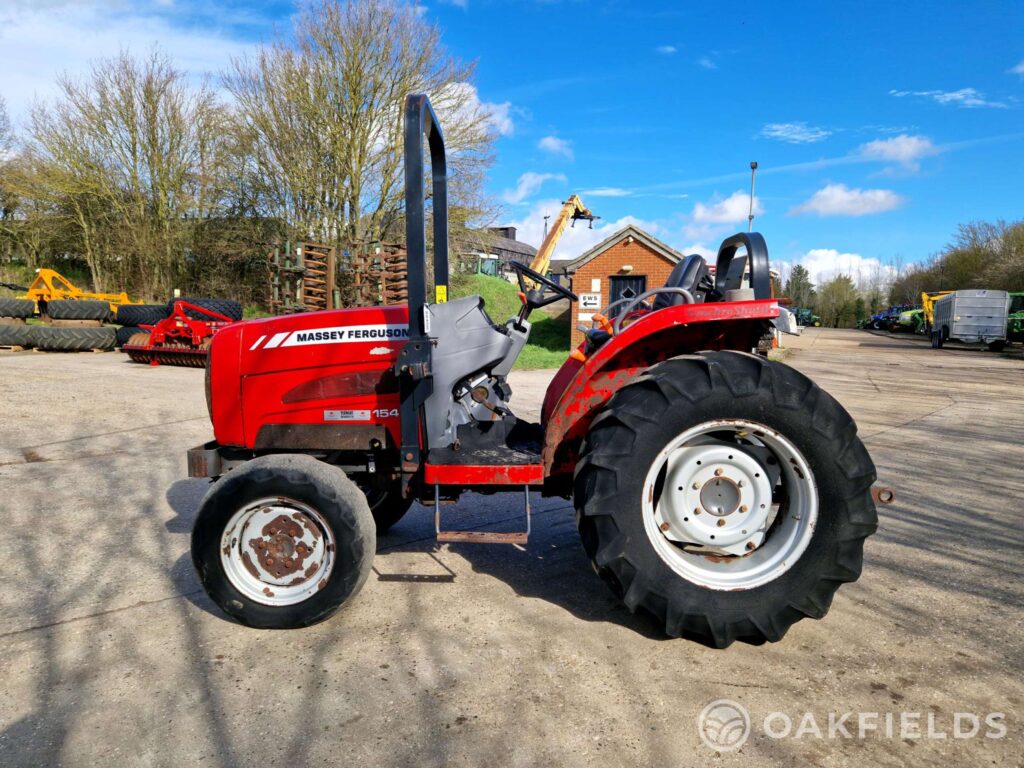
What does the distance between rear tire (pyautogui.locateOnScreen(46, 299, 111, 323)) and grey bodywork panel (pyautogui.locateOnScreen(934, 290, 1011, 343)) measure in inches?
1203

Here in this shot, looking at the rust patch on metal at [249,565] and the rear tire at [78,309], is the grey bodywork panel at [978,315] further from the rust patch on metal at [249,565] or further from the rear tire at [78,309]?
the rear tire at [78,309]

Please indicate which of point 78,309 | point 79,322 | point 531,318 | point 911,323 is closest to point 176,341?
point 78,309

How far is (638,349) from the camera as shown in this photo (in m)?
3.14

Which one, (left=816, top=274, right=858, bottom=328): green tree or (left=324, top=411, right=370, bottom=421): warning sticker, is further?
(left=816, top=274, right=858, bottom=328): green tree

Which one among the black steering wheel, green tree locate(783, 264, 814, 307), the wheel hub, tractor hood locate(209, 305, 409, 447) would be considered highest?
green tree locate(783, 264, 814, 307)

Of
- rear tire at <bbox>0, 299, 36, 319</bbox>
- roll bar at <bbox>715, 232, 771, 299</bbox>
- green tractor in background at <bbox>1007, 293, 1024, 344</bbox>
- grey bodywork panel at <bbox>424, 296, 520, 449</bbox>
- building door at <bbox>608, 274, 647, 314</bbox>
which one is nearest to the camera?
roll bar at <bbox>715, 232, 771, 299</bbox>

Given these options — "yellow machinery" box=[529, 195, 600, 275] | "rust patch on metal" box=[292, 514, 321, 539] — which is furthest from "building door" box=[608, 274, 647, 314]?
"rust patch on metal" box=[292, 514, 321, 539]

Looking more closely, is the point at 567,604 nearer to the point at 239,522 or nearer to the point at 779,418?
the point at 779,418

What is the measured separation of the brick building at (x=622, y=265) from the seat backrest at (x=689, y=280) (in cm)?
1831

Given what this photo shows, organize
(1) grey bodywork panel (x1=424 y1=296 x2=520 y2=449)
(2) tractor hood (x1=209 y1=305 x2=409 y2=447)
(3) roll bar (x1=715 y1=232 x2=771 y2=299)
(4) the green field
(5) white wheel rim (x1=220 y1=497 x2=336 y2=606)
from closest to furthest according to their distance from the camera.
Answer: (5) white wheel rim (x1=220 y1=497 x2=336 y2=606)
(3) roll bar (x1=715 y1=232 x2=771 y2=299)
(1) grey bodywork panel (x1=424 y1=296 x2=520 y2=449)
(2) tractor hood (x1=209 y1=305 x2=409 y2=447)
(4) the green field

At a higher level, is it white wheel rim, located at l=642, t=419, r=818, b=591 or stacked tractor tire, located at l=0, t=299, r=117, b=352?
stacked tractor tire, located at l=0, t=299, r=117, b=352

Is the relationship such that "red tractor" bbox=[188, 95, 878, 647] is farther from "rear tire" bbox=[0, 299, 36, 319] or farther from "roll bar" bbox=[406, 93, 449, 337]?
"rear tire" bbox=[0, 299, 36, 319]

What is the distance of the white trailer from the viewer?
25.6 meters

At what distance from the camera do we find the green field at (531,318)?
21469mm
